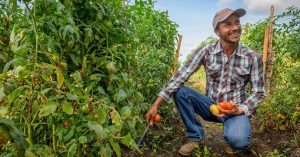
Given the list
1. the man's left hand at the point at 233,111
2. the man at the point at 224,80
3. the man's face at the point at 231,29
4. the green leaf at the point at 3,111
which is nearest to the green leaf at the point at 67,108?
the green leaf at the point at 3,111

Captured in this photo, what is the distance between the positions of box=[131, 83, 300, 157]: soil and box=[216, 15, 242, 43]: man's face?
3.23 feet

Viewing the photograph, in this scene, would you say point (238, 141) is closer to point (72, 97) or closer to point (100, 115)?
point (100, 115)

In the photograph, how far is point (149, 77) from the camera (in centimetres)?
332

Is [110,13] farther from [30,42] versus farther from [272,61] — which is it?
[272,61]

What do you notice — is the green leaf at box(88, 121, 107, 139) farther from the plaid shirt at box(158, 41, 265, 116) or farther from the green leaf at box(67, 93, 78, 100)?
the plaid shirt at box(158, 41, 265, 116)

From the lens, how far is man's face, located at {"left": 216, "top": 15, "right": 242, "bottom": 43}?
9.48ft

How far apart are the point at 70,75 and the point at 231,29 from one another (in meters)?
1.70

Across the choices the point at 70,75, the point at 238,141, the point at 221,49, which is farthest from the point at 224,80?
the point at 70,75

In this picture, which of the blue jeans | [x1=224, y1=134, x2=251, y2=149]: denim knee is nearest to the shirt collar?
the blue jeans

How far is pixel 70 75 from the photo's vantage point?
5.58 ft

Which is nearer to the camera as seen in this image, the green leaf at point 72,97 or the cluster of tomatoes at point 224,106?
the green leaf at point 72,97

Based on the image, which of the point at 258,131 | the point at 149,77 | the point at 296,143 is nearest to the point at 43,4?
the point at 149,77

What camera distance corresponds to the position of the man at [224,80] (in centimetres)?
289

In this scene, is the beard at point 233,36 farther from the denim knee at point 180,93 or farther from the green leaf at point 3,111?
the green leaf at point 3,111
